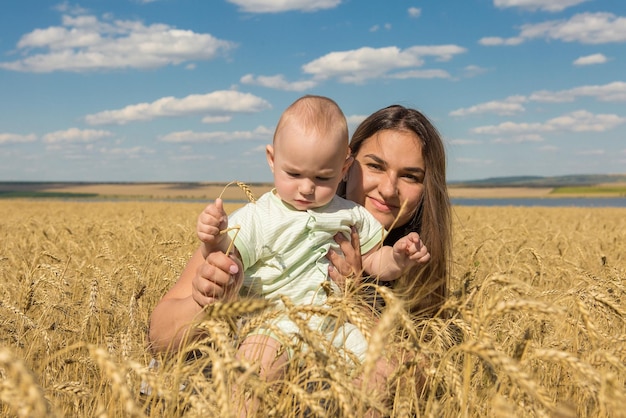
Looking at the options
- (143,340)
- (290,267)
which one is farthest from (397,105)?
(143,340)

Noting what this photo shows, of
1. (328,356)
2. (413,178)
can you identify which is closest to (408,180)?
(413,178)

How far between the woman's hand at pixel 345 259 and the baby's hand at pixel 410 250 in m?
0.23

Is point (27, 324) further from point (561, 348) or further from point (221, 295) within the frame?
point (561, 348)

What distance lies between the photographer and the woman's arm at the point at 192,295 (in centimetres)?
223

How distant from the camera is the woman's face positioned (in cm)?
332

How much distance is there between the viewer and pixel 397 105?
378 centimetres

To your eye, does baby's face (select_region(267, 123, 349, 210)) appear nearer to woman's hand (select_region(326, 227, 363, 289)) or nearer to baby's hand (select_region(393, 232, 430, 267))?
woman's hand (select_region(326, 227, 363, 289))

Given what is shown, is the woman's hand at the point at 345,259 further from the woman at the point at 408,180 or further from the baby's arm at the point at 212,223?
the baby's arm at the point at 212,223

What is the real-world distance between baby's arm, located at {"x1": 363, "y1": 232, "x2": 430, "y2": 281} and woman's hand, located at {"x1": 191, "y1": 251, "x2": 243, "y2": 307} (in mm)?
588

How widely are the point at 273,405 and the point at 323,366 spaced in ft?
0.91

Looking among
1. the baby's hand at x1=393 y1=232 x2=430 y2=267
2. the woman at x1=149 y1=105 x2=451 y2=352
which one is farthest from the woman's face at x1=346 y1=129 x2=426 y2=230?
the baby's hand at x1=393 y1=232 x2=430 y2=267

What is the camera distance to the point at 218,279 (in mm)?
2221

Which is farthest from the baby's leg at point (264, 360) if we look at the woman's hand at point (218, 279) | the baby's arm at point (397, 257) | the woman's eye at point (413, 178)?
the woman's eye at point (413, 178)

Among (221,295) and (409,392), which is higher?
(221,295)
